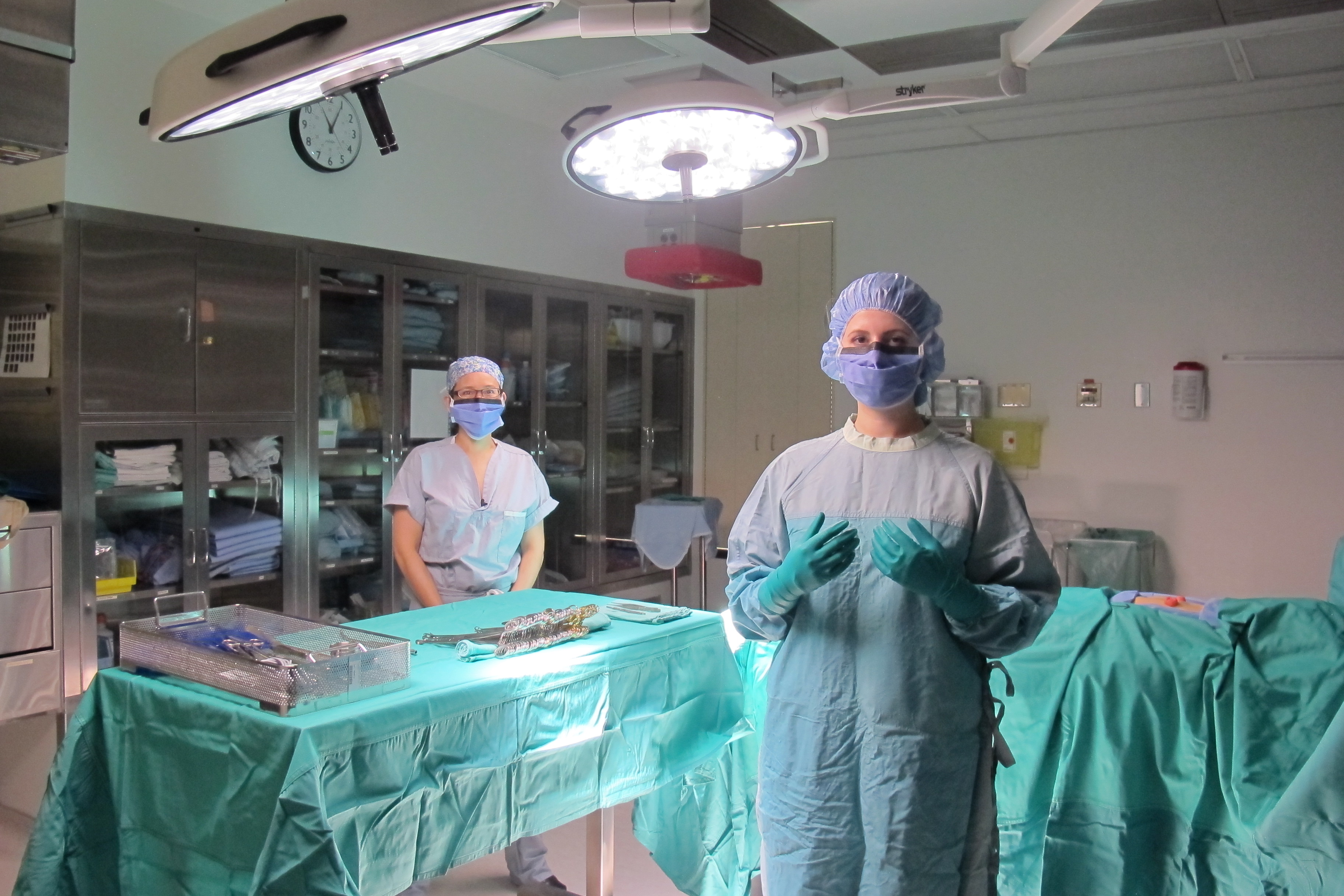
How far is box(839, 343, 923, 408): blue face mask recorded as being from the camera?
1.97 m

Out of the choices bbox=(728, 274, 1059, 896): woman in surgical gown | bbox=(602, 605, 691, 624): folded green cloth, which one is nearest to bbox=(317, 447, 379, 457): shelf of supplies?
bbox=(602, 605, 691, 624): folded green cloth

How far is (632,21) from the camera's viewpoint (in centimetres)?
208

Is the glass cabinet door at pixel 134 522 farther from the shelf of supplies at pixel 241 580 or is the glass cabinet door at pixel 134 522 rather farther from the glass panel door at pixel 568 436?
the glass panel door at pixel 568 436

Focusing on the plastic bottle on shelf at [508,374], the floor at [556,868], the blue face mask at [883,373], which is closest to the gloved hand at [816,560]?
the blue face mask at [883,373]

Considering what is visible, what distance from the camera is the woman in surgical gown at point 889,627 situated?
182 centimetres

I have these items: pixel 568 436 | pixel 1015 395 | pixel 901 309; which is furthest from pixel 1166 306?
pixel 901 309

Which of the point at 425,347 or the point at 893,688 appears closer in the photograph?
the point at 893,688

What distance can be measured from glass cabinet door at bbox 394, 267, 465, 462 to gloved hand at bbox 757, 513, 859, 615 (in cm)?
265

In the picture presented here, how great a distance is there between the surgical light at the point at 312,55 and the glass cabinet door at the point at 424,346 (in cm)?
249

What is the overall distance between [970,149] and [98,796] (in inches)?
190

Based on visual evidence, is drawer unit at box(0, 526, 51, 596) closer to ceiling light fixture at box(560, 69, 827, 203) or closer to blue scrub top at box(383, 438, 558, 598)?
blue scrub top at box(383, 438, 558, 598)

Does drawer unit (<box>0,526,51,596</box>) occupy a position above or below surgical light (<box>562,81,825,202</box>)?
below

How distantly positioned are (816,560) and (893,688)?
0.94ft

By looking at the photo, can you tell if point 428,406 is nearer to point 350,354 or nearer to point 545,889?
point 350,354
